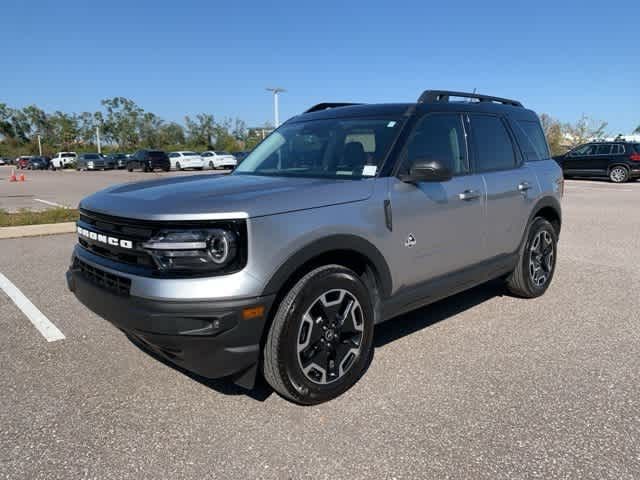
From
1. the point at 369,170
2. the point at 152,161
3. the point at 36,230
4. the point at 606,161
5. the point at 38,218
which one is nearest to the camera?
the point at 369,170

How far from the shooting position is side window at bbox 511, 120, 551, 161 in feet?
15.6

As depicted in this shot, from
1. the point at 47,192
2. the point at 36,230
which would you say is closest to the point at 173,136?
the point at 47,192

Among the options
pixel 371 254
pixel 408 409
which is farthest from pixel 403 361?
pixel 371 254

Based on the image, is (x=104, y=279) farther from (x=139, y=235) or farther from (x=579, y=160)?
(x=579, y=160)

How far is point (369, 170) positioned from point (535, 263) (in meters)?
2.54

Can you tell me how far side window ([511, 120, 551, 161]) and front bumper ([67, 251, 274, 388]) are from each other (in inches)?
131

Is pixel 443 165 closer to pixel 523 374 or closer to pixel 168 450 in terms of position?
pixel 523 374

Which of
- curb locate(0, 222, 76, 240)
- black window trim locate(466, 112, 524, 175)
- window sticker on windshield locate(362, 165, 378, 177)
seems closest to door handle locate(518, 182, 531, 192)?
black window trim locate(466, 112, 524, 175)

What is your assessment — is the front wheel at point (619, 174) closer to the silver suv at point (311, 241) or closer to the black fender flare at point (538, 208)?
the black fender flare at point (538, 208)

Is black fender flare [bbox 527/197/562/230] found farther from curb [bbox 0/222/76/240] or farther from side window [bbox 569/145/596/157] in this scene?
side window [bbox 569/145/596/157]

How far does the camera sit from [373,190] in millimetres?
3166

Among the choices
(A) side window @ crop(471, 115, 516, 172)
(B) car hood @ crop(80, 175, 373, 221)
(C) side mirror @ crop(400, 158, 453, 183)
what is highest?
(A) side window @ crop(471, 115, 516, 172)

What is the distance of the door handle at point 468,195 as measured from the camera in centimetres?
379

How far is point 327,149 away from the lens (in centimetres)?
381
